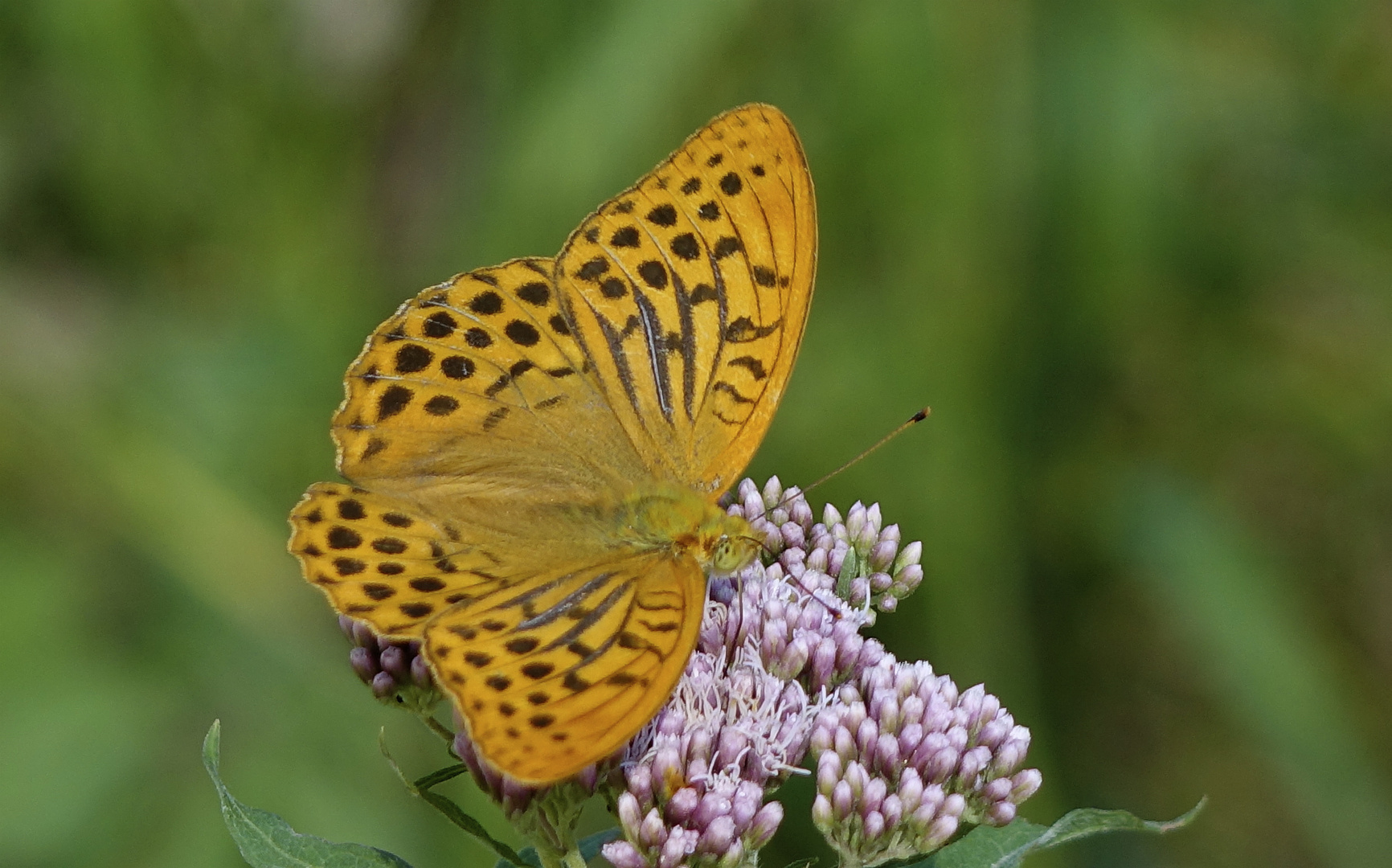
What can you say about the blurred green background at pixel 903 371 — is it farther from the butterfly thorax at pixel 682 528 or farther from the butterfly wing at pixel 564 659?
the butterfly wing at pixel 564 659

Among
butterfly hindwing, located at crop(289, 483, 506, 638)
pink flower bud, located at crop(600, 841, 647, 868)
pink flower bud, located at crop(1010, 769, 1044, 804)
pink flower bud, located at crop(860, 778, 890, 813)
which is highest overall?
butterfly hindwing, located at crop(289, 483, 506, 638)

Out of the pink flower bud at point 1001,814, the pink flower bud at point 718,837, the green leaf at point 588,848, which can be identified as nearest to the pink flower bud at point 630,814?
the pink flower bud at point 718,837

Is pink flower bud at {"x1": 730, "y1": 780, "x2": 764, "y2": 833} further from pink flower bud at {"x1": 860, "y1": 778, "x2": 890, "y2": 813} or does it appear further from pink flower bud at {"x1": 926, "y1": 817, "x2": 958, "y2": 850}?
pink flower bud at {"x1": 926, "y1": 817, "x2": 958, "y2": 850}

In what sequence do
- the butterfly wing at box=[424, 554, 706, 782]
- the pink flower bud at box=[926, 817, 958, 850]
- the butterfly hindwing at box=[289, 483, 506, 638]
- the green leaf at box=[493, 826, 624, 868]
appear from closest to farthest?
the butterfly wing at box=[424, 554, 706, 782], the butterfly hindwing at box=[289, 483, 506, 638], the pink flower bud at box=[926, 817, 958, 850], the green leaf at box=[493, 826, 624, 868]

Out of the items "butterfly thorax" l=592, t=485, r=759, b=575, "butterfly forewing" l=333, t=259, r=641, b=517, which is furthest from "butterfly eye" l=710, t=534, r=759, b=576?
"butterfly forewing" l=333, t=259, r=641, b=517

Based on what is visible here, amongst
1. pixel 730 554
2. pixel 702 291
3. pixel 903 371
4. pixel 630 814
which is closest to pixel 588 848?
pixel 630 814

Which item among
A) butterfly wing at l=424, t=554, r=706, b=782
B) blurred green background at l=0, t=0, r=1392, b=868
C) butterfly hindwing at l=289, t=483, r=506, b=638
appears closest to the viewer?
butterfly wing at l=424, t=554, r=706, b=782

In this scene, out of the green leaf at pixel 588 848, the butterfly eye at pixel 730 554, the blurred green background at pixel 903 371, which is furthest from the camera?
the blurred green background at pixel 903 371

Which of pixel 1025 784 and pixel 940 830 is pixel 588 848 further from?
pixel 1025 784
